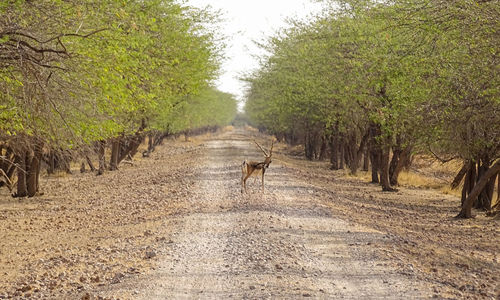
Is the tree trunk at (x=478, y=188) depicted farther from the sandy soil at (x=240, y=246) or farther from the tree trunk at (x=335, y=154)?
the tree trunk at (x=335, y=154)

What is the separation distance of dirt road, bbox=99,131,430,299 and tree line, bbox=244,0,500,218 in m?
3.80

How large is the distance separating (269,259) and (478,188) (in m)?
8.83

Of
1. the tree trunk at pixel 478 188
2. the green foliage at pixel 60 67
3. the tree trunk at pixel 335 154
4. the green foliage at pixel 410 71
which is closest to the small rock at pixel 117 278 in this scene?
the green foliage at pixel 60 67

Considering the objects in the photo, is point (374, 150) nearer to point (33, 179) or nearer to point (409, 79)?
point (409, 79)

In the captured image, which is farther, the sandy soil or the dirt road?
the sandy soil

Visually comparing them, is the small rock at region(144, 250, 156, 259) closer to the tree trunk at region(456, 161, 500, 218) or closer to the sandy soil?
the sandy soil

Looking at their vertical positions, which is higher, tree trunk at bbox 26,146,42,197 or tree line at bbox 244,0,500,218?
tree line at bbox 244,0,500,218

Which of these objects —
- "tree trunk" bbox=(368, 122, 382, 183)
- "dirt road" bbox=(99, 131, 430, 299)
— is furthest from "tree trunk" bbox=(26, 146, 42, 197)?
"tree trunk" bbox=(368, 122, 382, 183)

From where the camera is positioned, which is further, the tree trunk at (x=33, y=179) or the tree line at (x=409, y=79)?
the tree trunk at (x=33, y=179)

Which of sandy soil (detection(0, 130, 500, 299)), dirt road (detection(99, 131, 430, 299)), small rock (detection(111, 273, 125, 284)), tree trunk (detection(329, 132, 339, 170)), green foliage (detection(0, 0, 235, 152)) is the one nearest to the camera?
dirt road (detection(99, 131, 430, 299))

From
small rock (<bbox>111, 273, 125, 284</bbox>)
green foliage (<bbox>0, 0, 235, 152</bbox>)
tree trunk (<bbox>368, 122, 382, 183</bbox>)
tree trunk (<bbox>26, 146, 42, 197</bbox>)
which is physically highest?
green foliage (<bbox>0, 0, 235, 152</bbox>)

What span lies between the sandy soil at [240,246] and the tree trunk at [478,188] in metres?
0.51

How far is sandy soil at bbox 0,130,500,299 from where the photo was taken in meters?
8.31

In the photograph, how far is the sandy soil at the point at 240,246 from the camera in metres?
8.31
